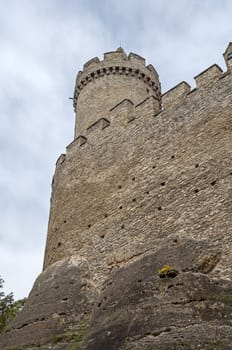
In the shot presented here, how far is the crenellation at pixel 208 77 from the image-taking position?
39.5 feet

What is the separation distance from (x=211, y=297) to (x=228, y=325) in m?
0.88

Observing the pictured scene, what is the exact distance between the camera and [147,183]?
11.9 meters

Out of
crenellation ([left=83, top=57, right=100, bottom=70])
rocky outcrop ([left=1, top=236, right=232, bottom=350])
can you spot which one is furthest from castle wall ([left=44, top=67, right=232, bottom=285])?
crenellation ([left=83, top=57, right=100, bottom=70])

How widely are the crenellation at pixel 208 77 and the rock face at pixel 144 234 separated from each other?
4 centimetres

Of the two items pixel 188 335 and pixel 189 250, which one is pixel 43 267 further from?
pixel 188 335

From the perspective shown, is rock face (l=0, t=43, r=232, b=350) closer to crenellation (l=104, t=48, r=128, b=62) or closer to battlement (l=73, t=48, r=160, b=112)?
battlement (l=73, t=48, r=160, b=112)

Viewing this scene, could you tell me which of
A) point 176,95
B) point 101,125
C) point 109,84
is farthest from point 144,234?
point 109,84

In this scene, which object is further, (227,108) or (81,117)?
(81,117)

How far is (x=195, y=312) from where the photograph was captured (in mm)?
7316

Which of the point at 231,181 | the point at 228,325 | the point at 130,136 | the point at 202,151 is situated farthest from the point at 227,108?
the point at 228,325

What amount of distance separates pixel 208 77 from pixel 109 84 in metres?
6.85

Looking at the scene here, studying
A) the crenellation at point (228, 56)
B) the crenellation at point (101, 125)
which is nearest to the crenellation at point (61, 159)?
the crenellation at point (101, 125)

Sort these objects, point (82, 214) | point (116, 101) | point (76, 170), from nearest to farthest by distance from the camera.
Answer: point (82, 214), point (76, 170), point (116, 101)

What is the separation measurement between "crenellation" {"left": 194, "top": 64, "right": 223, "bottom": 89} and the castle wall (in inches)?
5.1
